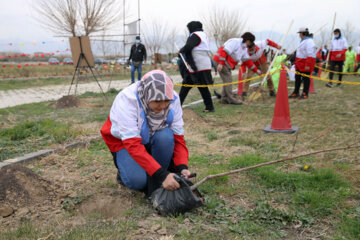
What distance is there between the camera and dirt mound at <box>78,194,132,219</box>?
2557 mm

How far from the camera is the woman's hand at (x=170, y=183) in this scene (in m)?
2.30

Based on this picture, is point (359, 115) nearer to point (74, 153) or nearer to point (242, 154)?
point (242, 154)

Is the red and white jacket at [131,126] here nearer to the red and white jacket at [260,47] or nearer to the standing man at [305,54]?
the red and white jacket at [260,47]

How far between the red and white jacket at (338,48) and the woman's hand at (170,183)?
34.9 ft

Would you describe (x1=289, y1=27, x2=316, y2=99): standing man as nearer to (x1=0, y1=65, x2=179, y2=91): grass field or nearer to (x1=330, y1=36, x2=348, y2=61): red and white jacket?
(x1=330, y1=36, x2=348, y2=61): red and white jacket

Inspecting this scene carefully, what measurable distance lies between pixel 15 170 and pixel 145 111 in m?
1.42

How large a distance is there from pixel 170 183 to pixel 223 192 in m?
0.75

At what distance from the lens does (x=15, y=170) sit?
2.85 m

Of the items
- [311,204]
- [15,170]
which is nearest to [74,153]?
[15,170]

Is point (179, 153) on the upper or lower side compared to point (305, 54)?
lower

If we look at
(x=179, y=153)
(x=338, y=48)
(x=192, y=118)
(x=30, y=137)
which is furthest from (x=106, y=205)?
(x=338, y=48)

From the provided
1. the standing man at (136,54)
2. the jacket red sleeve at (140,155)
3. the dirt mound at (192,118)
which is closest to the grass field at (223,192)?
the jacket red sleeve at (140,155)

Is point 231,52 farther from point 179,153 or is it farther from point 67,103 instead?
point 179,153

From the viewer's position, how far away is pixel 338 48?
10852 millimetres
